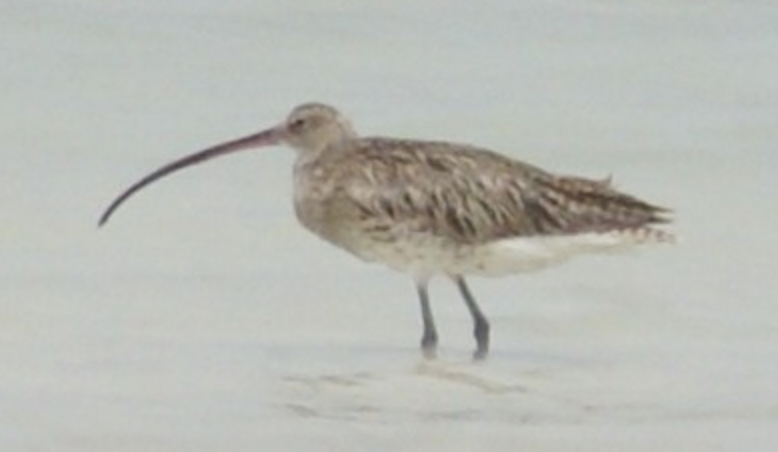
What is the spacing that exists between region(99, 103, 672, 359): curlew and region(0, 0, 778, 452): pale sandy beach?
181mm

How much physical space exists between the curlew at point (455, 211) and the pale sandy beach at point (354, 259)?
18 centimetres

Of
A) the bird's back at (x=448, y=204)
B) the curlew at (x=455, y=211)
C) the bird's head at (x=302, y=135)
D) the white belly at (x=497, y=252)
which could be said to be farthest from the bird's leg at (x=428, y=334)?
the bird's head at (x=302, y=135)

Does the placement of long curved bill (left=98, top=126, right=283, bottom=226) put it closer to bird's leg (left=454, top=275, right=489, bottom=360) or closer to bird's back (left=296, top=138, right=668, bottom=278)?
bird's back (left=296, top=138, right=668, bottom=278)

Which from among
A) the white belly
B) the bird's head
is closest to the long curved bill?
the bird's head

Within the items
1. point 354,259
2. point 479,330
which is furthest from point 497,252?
point 354,259

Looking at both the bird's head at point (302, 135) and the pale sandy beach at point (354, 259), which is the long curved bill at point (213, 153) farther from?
the pale sandy beach at point (354, 259)

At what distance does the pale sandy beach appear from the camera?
34.8 feet

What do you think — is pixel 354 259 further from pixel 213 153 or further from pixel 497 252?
pixel 497 252

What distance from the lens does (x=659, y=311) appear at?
1212cm

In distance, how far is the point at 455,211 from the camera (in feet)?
40.3

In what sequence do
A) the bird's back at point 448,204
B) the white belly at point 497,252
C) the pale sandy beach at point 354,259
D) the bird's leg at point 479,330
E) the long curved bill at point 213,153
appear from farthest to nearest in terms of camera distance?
the long curved bill at point 213,153
the bird's back at point 448,204
the white belly at point 497,252
the bird's leg at point 479,330
the pale sandy beach at point 354,259

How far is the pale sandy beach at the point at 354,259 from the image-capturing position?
10.6 metres

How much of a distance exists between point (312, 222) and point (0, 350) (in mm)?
1535

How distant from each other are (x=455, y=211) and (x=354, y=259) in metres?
0.74
